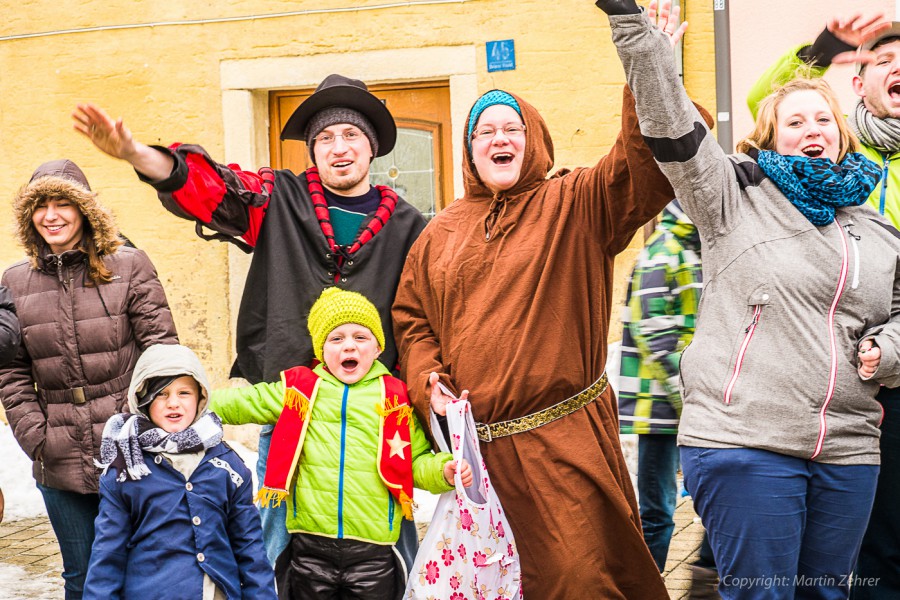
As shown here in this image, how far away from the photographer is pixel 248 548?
10.4ft

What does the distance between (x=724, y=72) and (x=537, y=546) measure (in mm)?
4069

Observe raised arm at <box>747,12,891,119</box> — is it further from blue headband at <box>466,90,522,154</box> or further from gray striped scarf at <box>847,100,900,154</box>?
blue headband at <box>466,90,522,154</box>

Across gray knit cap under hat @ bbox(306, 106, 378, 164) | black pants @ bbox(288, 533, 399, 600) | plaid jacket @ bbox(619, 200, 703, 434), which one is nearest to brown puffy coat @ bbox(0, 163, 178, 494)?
gray knit cap under hat @ bbox(306, 106, 378, 164)

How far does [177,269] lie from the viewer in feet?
23.2

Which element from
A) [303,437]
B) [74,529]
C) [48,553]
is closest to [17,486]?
[48,553]

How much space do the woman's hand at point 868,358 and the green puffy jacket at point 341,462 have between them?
124 centimetres

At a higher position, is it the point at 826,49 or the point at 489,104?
the point at 826,49

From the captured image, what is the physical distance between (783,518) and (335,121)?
6.57 feet

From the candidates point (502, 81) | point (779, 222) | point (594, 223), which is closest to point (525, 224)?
point (594, 223)

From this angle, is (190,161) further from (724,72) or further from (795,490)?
(724,72)

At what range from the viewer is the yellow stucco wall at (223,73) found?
648 centimetres

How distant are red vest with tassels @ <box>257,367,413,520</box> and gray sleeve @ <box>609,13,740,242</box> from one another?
1.15 m

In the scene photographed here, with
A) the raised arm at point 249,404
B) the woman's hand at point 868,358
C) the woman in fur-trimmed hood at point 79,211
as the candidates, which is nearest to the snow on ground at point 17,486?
the woman in fur-trimmed hood at point 79,211

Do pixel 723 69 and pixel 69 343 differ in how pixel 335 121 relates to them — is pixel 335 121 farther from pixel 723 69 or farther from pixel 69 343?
pixel 723 69
